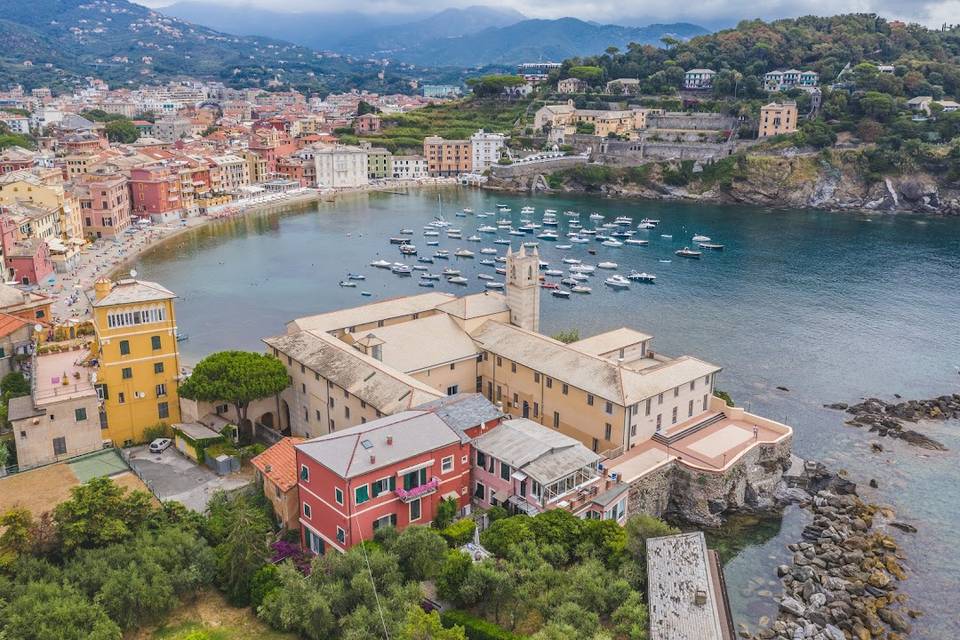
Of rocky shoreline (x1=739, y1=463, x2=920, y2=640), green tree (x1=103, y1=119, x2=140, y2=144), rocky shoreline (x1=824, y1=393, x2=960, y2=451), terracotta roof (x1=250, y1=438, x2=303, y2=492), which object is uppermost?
green tree (x1=103, y1=119, x2=140, y2=144)

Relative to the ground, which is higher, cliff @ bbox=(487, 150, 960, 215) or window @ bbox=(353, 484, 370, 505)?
cliff @ bbox=(487, 150, 960, 215)

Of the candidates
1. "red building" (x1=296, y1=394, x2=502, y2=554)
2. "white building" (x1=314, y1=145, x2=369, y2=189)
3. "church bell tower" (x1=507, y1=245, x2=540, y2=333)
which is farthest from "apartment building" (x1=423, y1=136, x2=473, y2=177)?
"red building" (x1=296, y1=394, x2=502, y2=554)

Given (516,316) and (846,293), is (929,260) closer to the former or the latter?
Result: (846,293)

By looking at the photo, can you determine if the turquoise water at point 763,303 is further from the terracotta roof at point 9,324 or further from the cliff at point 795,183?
the terracotta roof at point 9,324

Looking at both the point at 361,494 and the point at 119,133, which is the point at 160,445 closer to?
the point at 361,494

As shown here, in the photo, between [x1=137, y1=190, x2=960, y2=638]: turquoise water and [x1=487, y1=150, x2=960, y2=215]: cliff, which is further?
[x1=487, y1=150, x2=960, y2=215]: cliff

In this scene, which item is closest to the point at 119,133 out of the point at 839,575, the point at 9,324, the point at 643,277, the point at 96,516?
the point at 643,277

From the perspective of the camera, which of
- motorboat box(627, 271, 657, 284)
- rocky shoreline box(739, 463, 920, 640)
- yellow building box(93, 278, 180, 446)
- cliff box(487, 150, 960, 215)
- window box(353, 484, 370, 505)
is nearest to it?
window box(353, 484, 370, 505)

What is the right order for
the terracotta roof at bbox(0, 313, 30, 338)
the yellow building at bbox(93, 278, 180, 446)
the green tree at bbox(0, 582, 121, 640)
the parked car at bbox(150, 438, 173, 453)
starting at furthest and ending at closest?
the terracotta roof at bbox(0, 313, 30, 338) → the parked car at bbox(150, 438, 173, 453) → the yellow building at bbox(93, 278, 180, 446) → the green tree at bbox(0, 582, 121, 640)

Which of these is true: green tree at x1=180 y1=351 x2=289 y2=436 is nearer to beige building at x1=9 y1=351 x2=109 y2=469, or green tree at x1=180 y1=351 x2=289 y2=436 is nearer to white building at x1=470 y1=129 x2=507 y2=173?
beige building at x1=9 y1=351 x2=109 y2=469
